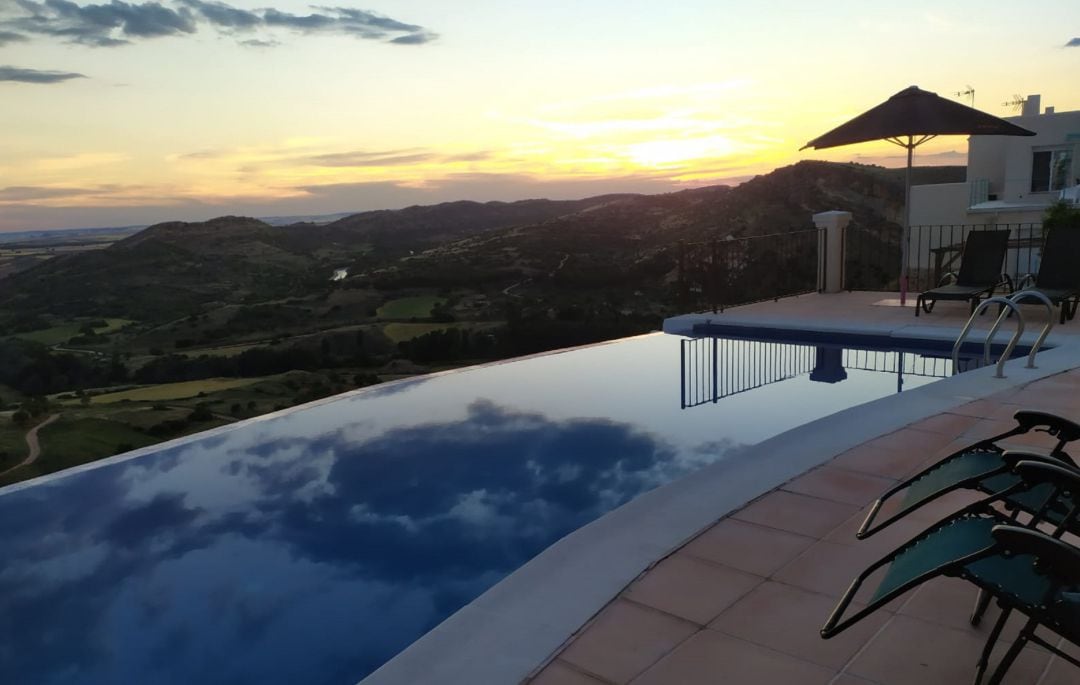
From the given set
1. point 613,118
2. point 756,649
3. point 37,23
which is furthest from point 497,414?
point 37,23

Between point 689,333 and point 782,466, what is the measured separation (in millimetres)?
5282

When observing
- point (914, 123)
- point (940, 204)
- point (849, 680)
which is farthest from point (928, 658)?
point (940, 204)

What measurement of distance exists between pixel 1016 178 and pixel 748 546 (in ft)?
99.9

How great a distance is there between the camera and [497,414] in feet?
19.7

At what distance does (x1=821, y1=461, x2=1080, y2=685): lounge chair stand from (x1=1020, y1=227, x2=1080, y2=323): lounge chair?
6.89m

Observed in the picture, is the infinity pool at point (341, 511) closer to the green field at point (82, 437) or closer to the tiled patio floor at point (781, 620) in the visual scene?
the tiled patio floor at point (781, 620)

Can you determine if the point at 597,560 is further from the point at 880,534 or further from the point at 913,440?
the point at 913,440

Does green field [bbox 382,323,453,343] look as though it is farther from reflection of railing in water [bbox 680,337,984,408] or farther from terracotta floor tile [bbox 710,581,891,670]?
terracotta floor tile [bbox 710,581,891,670]

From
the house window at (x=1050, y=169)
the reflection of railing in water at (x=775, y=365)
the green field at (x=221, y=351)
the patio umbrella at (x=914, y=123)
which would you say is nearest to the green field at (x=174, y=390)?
the green field at (x=221, y=351)

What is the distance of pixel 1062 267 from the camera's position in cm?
757

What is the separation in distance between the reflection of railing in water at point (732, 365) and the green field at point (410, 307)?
11829mm

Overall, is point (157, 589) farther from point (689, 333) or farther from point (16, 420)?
point (16, 420)

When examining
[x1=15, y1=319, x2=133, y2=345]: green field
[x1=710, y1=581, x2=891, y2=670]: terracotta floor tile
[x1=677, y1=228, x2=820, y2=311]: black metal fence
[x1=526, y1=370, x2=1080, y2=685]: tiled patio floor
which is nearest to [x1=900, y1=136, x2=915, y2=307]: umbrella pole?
[x1=677, y1=228, x2=820, y2=311]: black metal fence

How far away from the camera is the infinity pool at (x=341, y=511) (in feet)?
9.93
